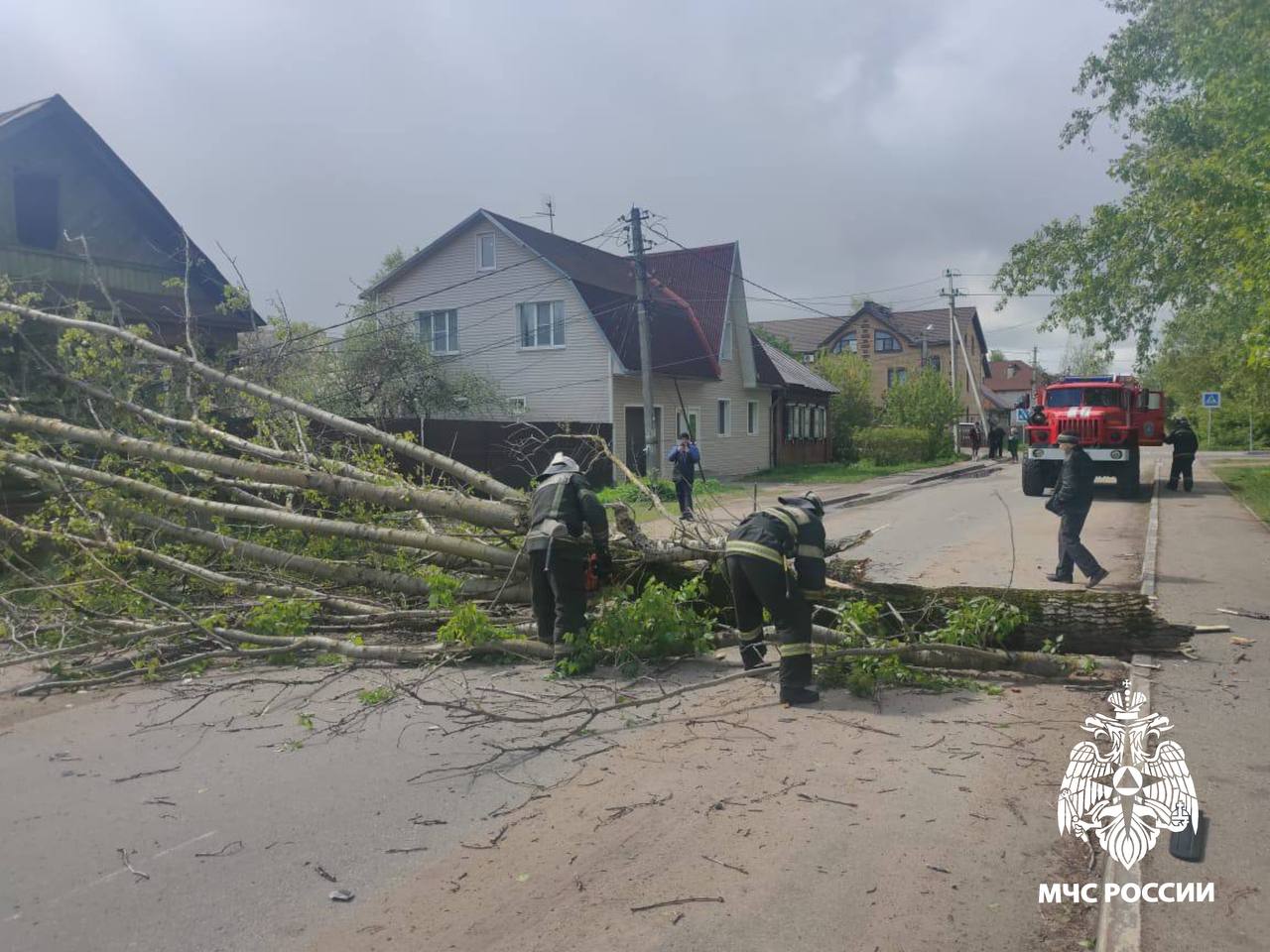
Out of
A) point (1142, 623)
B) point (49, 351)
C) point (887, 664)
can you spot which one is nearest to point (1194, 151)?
point (1142, 623)

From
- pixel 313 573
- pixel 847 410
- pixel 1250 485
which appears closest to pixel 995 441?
pixel 847 410

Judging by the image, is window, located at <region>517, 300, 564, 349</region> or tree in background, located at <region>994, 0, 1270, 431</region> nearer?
tree in background, located at <region>994, 0, 1270, 431</region>

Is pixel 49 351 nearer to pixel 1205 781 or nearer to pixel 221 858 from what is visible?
pixel 221 858

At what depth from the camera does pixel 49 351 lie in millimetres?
11617

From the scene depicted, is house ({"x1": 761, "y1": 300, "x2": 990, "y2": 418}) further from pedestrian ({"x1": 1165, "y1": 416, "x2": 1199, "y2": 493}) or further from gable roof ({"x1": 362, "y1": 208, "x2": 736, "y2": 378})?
pedestrian ({"x1": 1165, "y1": 416, "x2": 1199, "y2": 493})

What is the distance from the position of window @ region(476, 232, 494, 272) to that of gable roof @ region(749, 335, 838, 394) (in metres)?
10.1

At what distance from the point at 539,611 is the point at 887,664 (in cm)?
255

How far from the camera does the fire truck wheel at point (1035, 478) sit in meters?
20.2

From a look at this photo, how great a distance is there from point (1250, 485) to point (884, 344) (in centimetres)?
4110

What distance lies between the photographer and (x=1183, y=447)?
821 inches

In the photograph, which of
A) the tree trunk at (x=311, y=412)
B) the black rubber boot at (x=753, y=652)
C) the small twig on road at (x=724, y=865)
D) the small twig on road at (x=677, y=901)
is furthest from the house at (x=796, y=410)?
the small twig on road at (x=677, y=901)

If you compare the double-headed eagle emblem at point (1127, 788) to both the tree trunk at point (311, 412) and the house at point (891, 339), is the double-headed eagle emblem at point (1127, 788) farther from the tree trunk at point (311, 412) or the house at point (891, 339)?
the house at point (891, 339)

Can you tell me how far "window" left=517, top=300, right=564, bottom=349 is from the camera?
27359 millimetres

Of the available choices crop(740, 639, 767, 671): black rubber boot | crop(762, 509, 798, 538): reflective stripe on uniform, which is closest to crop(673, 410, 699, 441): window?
crop(740, 639, 767, 671): black rubber boot
